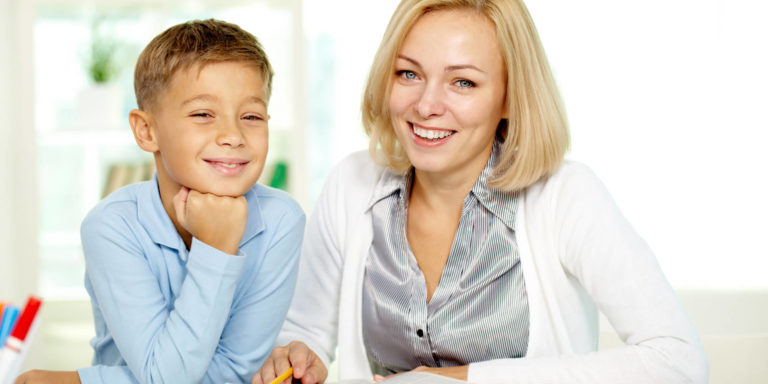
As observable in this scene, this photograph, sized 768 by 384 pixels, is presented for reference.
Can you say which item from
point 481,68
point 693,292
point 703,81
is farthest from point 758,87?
point 481,68

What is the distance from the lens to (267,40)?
3.29 m

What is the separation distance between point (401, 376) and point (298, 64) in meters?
2.34

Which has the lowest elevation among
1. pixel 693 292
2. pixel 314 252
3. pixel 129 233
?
pixel 693 292

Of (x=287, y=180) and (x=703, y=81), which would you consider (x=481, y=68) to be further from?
(x=703, y=81)

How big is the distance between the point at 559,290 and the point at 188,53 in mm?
798

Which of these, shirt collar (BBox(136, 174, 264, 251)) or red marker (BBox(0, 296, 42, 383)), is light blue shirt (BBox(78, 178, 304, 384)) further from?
red marker (BBox(0, 296, 42, 383))

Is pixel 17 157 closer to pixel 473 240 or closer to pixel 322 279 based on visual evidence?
pixel 322 279

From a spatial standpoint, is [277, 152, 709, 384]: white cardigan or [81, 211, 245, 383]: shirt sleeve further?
[277, 152, 709, 384]: white cardigan

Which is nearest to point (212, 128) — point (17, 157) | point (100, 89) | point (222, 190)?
point (222, 190)

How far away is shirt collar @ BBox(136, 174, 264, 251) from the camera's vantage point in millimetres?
1227

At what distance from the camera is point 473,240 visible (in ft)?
4.83

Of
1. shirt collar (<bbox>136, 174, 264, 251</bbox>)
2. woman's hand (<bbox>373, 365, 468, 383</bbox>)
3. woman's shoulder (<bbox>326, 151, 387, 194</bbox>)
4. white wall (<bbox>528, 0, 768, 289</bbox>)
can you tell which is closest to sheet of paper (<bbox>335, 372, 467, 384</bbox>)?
woman's hand (<bbox>373, 365, 468, 383</bbox>)

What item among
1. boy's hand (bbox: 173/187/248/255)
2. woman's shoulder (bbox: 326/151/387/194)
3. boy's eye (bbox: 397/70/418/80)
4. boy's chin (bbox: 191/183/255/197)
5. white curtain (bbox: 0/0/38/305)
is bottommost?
white curtain (bbox: 0/0/38/305)

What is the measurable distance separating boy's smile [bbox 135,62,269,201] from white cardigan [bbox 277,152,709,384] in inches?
15.9
